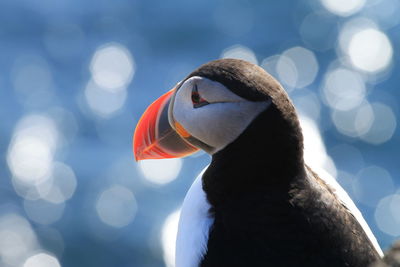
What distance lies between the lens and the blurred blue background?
28.7ft

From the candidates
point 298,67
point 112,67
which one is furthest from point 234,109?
point 112,67

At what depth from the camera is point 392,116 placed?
969cm

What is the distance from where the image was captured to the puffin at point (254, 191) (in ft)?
11.0

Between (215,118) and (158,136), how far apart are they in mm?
479

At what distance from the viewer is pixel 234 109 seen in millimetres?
3512

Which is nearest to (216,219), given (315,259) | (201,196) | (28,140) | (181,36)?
(201,196)

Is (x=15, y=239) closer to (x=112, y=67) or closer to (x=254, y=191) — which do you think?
(x=112, y=67)

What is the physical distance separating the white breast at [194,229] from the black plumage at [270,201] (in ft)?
0.14

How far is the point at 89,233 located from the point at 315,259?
18.5 feet

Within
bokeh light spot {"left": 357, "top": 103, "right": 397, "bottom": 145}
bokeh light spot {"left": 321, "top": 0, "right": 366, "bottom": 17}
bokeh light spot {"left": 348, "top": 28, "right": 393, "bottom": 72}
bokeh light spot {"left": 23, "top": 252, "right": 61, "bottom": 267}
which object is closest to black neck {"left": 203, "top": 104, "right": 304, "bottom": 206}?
bokeh light spot {"left": 23, "top": 252, "right": 61, "bottom": 267}

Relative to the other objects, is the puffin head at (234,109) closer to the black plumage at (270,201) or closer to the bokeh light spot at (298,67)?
the black plumage at (270,201)

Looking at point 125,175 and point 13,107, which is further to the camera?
point 13,107

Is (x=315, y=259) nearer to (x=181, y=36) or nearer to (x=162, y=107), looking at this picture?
(x=162, y=107)

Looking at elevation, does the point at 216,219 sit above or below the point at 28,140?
above
